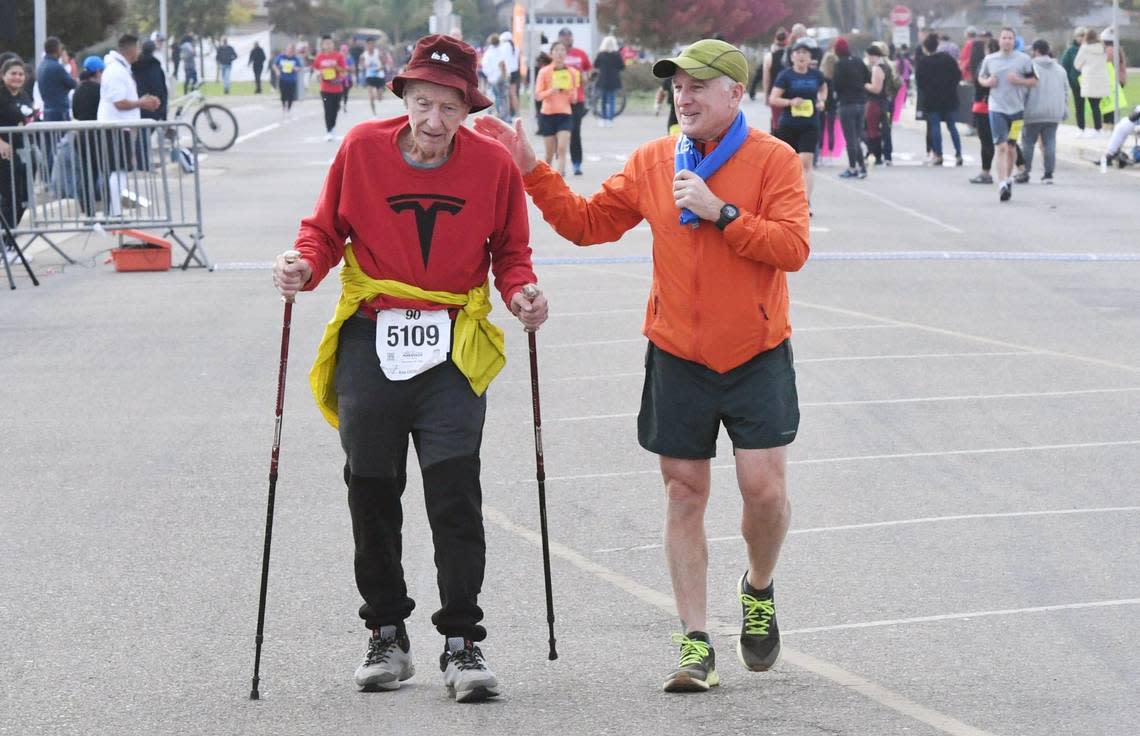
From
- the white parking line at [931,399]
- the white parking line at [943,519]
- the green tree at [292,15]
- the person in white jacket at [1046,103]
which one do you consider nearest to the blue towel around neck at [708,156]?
the white parking line at [943,519]

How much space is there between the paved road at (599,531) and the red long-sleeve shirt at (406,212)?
1.24 meters

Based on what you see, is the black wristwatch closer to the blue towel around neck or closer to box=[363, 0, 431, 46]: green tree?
the blue towel around neck

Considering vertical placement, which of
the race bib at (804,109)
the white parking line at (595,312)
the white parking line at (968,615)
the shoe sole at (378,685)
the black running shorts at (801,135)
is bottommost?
the white parking line at (595,312)

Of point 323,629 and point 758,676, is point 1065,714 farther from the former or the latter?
point 323,629

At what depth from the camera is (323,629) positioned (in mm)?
6184

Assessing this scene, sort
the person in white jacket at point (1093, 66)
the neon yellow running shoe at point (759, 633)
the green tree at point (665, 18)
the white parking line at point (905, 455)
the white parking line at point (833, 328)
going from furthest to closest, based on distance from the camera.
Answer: the green tree at point (665, 18) < the person in white jacket at point (1093, 66) < the white parking line at point (833, 328) < the white parking line at point (905, 455) < the neon yellow running shoe at point (759, 633)

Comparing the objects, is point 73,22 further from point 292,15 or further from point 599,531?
point 292,15

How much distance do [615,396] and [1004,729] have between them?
5629mm

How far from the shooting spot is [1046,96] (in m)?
24.9

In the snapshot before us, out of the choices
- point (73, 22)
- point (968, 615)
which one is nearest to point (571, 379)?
point (968, 615)

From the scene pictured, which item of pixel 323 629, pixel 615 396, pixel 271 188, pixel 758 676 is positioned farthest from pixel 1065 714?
pixel 271 188

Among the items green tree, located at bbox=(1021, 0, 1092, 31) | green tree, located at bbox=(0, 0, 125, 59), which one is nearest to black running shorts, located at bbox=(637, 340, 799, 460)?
green tree, located at bbox=(0, 0, 125, 59)

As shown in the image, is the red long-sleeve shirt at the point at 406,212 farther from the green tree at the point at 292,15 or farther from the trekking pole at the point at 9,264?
the green tree at the point at 292,15

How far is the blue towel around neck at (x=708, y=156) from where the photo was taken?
548 centimetres
